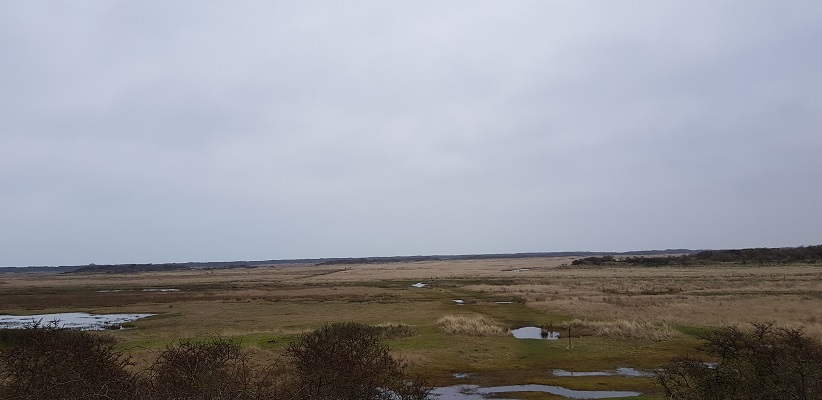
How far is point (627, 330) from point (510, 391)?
1391 cm

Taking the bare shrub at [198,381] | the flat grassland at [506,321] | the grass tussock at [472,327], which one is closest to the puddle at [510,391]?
the flat grassland at [506,321]

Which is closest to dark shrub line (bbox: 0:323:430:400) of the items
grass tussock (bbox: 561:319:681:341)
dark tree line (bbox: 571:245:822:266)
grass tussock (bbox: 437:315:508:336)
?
grass tussock (bbox: 437:315:508:336)

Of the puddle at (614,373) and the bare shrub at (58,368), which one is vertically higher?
the bare shrub at (58,368)

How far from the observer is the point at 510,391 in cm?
1948

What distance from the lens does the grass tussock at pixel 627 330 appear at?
29078 mm

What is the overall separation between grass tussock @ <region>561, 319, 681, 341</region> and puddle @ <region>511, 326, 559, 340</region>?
4.40 feet

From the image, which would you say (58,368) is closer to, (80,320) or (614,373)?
(614,373)

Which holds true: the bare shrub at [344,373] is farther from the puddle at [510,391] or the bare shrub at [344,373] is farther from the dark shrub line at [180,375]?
the puddle at [510,391]

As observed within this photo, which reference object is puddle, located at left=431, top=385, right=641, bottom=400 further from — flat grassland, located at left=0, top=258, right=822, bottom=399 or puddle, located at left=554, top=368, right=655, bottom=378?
puddle, located at left=554, top=368, right=655, bottom=378

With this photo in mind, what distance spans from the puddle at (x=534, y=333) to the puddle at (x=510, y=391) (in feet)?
38.2

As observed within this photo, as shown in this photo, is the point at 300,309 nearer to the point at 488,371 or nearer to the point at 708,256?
the point at 488,371

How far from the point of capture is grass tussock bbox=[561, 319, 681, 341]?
1145 inches

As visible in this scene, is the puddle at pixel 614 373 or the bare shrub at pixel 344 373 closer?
the bare shrub at pixel 344 373

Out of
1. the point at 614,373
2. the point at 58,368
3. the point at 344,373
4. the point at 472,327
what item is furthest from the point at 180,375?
the point at 472,327
